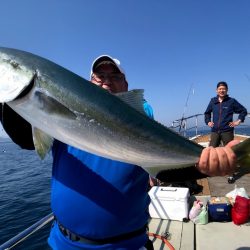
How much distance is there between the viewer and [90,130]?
2203mm

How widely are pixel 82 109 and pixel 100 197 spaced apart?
34.4 inches

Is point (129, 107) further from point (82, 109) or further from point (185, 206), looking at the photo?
point (185, 206)

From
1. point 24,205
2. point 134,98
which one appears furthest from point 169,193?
point 24,205

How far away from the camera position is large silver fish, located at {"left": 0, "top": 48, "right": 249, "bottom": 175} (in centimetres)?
215

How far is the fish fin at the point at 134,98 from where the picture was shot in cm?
241

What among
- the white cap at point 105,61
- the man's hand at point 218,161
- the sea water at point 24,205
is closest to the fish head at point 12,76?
the white cap at point 105,61

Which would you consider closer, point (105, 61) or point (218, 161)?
point (218, 161)

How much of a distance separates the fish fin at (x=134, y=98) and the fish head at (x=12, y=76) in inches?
29.6

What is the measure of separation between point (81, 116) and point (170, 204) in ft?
16.5

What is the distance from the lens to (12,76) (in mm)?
2207

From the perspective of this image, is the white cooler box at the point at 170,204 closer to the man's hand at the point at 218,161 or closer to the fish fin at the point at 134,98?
the man's hand at the point at 218,161

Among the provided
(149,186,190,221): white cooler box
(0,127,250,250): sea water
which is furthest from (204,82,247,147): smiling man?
(0,127,250,250): sea water

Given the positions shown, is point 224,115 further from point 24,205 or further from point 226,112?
point 24,205

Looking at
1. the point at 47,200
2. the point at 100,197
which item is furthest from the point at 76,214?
the point at 47,200
